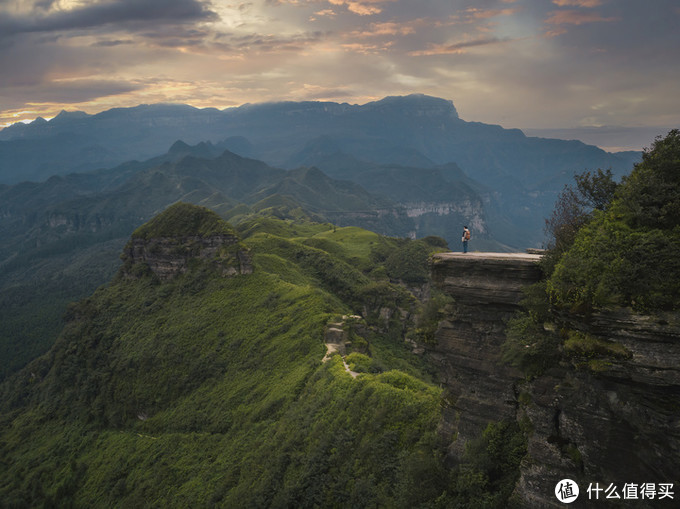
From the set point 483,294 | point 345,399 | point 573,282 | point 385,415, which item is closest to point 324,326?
point 345,399

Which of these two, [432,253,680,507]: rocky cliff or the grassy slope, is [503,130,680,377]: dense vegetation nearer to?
[432,253,680,507]: rocky cliff

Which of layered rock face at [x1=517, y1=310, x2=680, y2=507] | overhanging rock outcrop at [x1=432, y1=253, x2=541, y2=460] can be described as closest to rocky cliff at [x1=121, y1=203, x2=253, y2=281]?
overhanging rock outcrop at [x1=432, y1=253, x2=541, y2=460]

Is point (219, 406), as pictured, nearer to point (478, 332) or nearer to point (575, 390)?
point (478, 332)

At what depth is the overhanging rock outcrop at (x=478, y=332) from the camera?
64.1ft

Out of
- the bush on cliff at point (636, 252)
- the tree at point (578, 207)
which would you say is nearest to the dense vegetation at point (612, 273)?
the bush on cliff at point (636, 252)

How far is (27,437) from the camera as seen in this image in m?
70.2

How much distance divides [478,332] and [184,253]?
67100 millimetres

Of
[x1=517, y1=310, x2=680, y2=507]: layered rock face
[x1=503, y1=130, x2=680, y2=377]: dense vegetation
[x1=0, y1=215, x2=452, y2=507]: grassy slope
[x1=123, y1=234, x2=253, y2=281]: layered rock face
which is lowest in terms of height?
[x1=0, y1=215, x2=452, y2=507]: grassy slope

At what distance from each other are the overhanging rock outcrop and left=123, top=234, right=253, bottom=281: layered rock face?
5226 cm

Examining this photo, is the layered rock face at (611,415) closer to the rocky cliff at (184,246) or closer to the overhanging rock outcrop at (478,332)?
the overhanging rock outcrop at (478,332)

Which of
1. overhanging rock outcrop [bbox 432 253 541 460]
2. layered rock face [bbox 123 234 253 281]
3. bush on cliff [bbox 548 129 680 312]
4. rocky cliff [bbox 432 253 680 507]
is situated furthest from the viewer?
layered rock face [bbox 123 234 253 281]

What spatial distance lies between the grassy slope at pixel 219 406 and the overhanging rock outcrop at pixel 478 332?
3948 millimetres

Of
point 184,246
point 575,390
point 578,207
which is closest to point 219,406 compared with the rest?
point 184,246

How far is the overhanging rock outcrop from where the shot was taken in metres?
19.5
